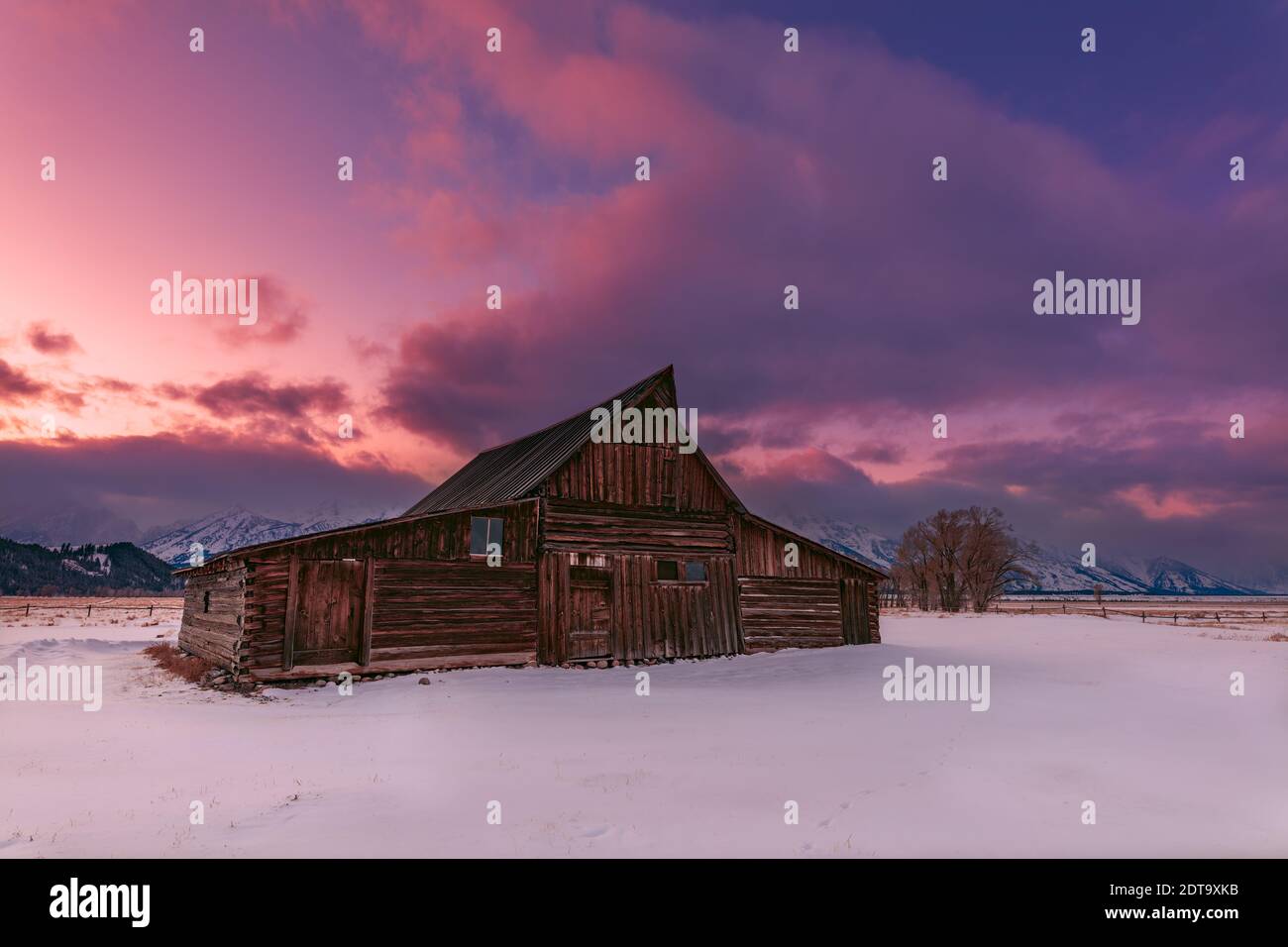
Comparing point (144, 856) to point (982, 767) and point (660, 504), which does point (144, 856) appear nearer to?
point (982, 767)

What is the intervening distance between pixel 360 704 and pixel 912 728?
1154 centimetres

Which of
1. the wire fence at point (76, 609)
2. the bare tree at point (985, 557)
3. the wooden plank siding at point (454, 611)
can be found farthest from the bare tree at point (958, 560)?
the wire fence at point (76, 609)

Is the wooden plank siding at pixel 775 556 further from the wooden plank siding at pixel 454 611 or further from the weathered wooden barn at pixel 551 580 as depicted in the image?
the wooden plank siding at pixel 454 611

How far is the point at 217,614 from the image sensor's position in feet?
71.9

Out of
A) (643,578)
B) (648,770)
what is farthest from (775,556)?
(648,770)

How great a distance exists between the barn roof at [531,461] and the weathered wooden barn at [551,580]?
12 centimetres

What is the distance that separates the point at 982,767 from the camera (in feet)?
32.1

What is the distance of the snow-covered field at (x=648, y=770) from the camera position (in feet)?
22.4

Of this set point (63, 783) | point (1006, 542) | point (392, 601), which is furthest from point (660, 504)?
point (1006, 542)

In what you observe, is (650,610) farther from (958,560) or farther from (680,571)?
(958,560)

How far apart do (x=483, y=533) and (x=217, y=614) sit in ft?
27.9

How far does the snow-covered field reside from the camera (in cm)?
682

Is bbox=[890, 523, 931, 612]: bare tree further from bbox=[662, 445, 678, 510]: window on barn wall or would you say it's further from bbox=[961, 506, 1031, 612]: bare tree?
bbox=[662, 445, 678, 510]: window on barn wall

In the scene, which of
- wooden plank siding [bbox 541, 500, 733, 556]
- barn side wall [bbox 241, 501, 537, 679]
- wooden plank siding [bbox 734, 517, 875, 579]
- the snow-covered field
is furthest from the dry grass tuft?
wooden plank siding [bbox 734, 517, 875, 579]
